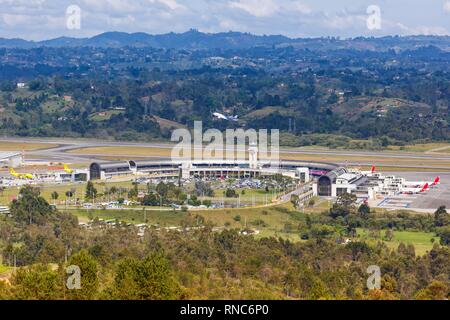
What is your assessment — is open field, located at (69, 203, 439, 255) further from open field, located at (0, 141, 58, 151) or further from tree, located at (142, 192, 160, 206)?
open field, located at (0, 141, 58, 151)

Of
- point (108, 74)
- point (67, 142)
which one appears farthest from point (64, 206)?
point (108, 74)

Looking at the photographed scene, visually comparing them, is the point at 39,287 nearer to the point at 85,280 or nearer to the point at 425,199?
the point at 85,280

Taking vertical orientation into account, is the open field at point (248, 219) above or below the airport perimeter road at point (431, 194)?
above

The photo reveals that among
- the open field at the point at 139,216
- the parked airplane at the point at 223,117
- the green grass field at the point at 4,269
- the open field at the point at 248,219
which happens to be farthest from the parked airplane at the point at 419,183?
the parked airplane at the point at 223,117

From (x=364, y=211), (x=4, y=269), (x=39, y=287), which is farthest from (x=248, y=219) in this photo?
(x=39, y=287)

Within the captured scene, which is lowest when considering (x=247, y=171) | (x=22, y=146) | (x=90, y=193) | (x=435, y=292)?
(x=22, y=146)

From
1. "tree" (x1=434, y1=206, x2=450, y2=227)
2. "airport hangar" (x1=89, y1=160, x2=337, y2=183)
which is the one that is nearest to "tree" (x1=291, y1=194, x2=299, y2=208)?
"tree" (x1=434, y1=206, x2=450, y2=227)

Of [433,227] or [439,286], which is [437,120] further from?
[439,286]

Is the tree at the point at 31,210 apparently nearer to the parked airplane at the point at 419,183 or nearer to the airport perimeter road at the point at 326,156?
the parked airplane at the point at 419,183
